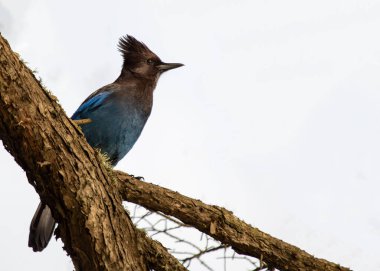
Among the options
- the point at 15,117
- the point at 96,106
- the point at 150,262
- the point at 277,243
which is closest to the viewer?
the point at 15,117

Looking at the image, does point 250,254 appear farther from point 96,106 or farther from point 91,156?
point 96,106

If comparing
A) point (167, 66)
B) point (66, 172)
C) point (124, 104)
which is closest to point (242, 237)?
point (66, 172)

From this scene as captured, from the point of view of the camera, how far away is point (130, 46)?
6.59 m

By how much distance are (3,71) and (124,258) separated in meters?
1.08

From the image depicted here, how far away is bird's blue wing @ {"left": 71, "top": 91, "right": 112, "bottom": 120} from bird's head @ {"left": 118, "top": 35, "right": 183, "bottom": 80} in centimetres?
63

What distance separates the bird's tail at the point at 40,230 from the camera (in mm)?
4453

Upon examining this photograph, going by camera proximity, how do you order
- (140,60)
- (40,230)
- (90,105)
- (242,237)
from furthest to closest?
(140,60) → (90,105) → (40,230) → (242,237)

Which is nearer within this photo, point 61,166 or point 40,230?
point 61,166

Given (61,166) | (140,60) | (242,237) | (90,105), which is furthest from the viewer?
(140,60)

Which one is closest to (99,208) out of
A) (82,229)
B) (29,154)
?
(82,229)

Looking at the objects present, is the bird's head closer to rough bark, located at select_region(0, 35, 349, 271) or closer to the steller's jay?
the steller's jay

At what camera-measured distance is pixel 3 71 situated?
3.19 m

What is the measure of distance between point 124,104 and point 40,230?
1.72 m

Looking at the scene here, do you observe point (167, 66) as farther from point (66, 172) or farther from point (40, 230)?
point (66, 172)
